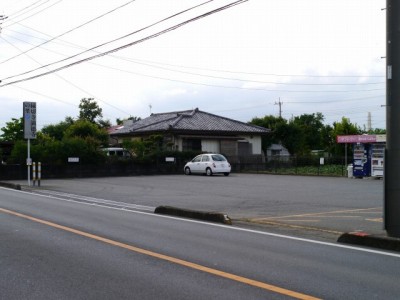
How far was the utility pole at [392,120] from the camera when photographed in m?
9.64

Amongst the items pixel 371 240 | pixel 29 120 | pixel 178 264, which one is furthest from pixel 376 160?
pixel 178 264

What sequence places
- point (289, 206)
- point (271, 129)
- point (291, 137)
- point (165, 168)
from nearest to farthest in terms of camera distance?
point (289, 206) → point (165, 168) → point (271, 129) → point (291, 137)

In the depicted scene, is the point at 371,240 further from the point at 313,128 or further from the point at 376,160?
the point at 313,128

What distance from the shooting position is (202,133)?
155 ft

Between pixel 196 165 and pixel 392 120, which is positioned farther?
pixel 196 165

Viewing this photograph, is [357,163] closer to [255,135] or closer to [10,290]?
[255,135]

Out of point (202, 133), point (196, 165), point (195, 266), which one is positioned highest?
point (202, 133)

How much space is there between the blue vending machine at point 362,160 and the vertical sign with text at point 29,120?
20.5 meters

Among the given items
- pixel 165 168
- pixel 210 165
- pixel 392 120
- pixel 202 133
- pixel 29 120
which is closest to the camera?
pixel 392 120

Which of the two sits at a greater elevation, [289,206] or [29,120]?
[29,120]

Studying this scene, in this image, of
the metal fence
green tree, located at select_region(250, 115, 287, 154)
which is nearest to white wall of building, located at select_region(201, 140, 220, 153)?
the metal fence

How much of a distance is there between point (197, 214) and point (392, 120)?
5.68m

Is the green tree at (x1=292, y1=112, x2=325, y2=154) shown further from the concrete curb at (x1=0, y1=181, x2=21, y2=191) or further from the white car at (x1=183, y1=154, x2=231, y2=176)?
the concrete curb at (x1=0, y1=181, x2=21, y2=191)

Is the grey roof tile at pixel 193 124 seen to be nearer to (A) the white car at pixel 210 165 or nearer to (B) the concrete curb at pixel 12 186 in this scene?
(A) the white car at pixel 210 165
